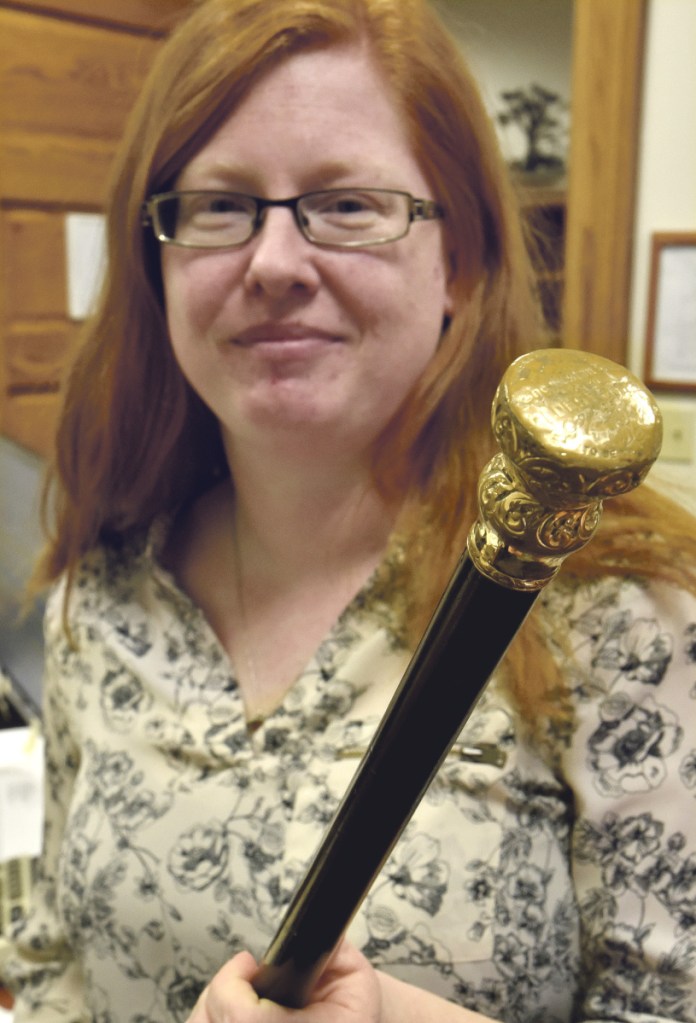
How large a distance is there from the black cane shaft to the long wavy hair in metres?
0.32

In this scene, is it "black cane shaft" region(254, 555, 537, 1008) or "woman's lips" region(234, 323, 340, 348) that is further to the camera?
"woman's lips" region(234, 323, 340, 348)

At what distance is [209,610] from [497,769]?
345mm

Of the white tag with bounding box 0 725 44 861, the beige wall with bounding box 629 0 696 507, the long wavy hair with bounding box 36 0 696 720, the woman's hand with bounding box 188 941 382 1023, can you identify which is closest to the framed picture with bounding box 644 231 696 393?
the beige wall with bounding box 629 0 696 507

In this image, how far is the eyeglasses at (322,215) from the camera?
0.76m

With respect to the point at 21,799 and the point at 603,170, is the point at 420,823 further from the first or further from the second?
the point at 603,170

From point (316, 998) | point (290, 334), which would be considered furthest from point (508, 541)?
point (290, 334)

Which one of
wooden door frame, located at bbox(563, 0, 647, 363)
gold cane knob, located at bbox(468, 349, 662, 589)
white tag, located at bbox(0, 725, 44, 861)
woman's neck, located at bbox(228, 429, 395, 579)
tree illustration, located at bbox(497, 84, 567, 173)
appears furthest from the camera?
tree illustration, located at bbox(497, 84, 567, 173)

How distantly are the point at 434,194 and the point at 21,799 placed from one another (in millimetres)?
1067

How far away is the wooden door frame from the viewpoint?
1503 millimetres

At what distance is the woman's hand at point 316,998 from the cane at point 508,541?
13 cm

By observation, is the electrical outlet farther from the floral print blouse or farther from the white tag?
the white tag

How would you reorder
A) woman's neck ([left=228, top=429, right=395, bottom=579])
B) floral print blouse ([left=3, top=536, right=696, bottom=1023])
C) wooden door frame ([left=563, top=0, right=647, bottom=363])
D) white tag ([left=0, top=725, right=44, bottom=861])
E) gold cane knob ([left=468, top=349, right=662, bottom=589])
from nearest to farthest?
gold cane knob ([left=468, top=349, right=662, bottom=589]) < floral print blouse ([left=3, top=536, right=696, bottom=1023]) < woman's neck ([left=228, top=429, right=395, bottom=579]) < white tag ([left=0, top=725, right=44, bottom=861]) < wooden door frame ([left=563, top=0, right=647, bottom=363])

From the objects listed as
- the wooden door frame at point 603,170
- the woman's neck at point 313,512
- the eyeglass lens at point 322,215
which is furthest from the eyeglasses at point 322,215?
the wooden door frame at point 603,170

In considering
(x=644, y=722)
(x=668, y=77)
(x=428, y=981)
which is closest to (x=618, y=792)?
(x=644, y=722)
